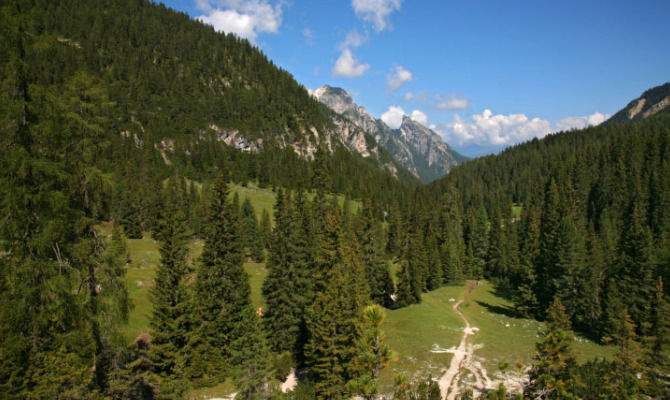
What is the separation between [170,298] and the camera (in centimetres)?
2611

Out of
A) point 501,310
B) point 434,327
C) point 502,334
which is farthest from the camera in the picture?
point 501,310

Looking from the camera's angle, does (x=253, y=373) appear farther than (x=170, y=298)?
No

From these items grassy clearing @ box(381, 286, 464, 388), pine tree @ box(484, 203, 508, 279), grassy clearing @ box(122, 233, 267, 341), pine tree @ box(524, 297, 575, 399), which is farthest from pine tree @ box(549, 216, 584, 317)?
grassy clearing @ box(122, 233, 267, 341)

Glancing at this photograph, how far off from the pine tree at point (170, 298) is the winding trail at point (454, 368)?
20157 mm

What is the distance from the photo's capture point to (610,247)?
59406mm

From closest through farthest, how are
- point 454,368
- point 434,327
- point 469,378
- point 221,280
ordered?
point 469,378 < point 454,368 < point 221,280 < point 434,327

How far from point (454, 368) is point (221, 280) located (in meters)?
22.2

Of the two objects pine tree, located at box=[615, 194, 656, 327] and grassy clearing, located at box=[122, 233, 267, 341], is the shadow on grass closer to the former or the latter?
pine tree, located at box=[615, 194, 656, 327]

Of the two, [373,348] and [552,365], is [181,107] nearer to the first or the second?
[373,348]

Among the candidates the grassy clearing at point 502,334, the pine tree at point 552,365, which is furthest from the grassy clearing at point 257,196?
the pine tree at point 552,365

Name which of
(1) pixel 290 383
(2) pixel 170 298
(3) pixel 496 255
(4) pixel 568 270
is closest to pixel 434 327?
(1) pixel 290 383

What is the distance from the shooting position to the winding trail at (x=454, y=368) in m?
25.9

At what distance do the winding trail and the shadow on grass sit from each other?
43.2 ft

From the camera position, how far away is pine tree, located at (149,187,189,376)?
83.5 feet
